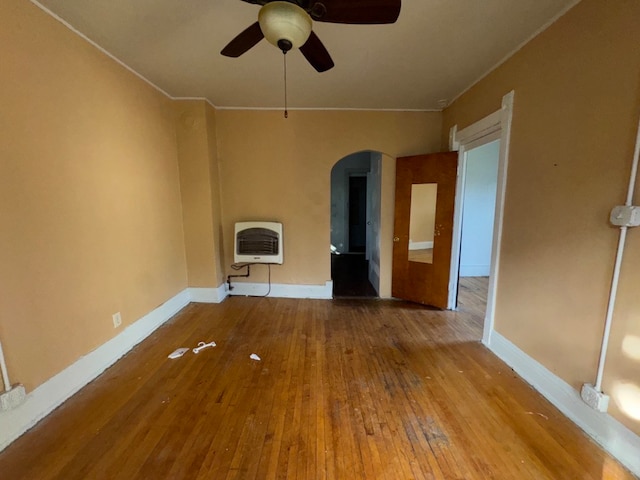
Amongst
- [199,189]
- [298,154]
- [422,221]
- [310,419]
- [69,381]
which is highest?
[298,154]

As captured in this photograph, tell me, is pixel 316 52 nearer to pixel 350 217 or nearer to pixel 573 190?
pixel 573 190

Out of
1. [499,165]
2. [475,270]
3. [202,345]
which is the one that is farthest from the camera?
[475,270]

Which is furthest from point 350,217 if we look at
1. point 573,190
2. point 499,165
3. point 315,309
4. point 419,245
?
point 573,190

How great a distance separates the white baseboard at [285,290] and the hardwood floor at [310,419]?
1.17 metres

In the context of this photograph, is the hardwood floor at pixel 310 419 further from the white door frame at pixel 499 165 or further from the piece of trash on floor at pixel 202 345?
the white door frame at pixel 499 165

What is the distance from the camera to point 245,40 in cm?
167

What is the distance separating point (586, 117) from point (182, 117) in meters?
3.83

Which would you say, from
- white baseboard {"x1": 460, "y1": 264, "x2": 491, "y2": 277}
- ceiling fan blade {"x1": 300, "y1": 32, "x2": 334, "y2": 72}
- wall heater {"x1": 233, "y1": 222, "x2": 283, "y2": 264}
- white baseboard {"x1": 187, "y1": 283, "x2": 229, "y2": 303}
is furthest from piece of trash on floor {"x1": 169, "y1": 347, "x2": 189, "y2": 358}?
white baseboard {"x1": 460, "y1": 264, "x2": 491, "y2": 277}

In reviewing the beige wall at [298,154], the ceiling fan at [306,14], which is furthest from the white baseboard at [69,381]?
the ceiling fan at [306,14]

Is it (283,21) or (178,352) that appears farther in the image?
(178,352)

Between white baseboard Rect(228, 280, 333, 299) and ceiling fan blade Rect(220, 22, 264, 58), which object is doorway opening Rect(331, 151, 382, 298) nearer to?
white baseboard Rect(228, 280, 333, 299)

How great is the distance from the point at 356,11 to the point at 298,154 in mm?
2400

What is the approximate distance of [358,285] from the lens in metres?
4.52

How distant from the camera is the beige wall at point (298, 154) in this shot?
370 centimetres
